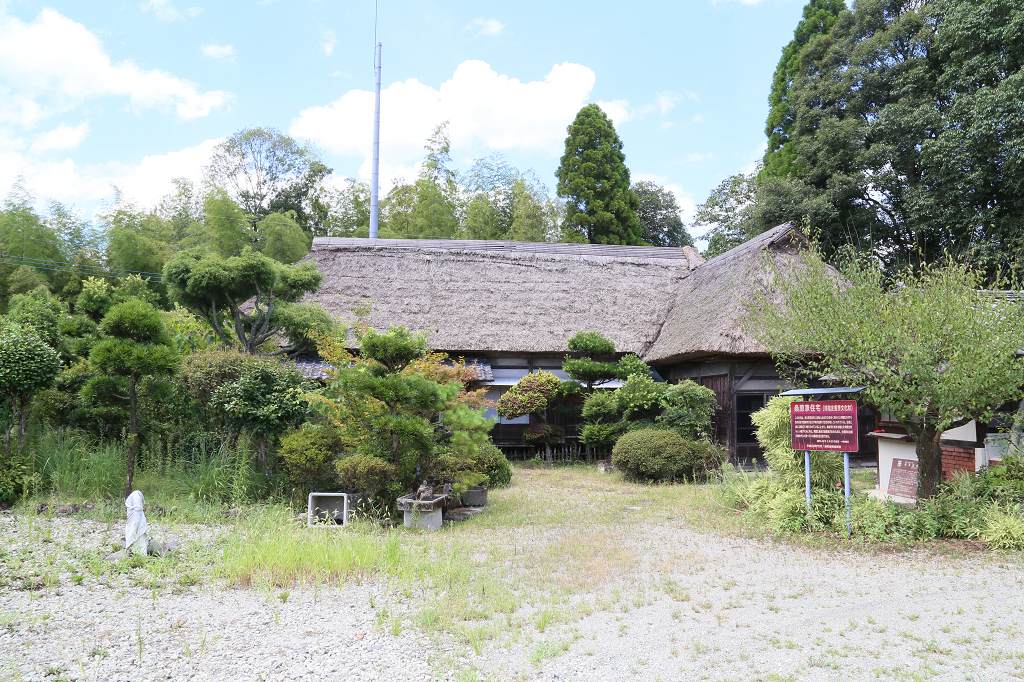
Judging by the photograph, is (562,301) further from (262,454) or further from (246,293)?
(262,454)

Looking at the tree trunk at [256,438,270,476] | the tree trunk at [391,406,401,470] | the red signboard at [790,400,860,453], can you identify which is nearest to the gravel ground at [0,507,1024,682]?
the red signboard at [790,400,860,453]

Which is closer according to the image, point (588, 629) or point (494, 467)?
point (588, 629)

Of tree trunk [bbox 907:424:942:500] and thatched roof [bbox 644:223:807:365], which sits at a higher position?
thatched roof [bbox 644:223:807:365]

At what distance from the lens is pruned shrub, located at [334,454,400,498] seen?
23.2 feet

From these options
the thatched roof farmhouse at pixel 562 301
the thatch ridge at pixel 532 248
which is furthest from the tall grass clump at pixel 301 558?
the thatch ridge at pixel 532 248

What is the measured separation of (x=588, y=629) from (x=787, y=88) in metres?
22.8

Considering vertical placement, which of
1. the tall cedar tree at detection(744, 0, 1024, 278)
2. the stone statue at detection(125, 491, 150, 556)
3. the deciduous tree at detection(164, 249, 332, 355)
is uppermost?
the tall cedar tree at detection(744, 0, 1024, 278)

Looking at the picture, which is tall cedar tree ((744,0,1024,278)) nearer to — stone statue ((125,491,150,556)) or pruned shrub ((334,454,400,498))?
pruned shrub ((334,454,400,498))

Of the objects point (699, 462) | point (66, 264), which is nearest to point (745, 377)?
point (699, 462)

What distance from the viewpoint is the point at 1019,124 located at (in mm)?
12766

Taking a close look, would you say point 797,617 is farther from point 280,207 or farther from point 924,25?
point 280,207

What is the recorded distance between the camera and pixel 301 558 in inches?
200

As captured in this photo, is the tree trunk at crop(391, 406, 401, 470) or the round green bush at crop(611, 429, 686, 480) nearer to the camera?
the tree trunk at crop(391, 406, 401, 470)

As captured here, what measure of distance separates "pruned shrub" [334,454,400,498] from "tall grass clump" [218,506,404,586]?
1319mm
